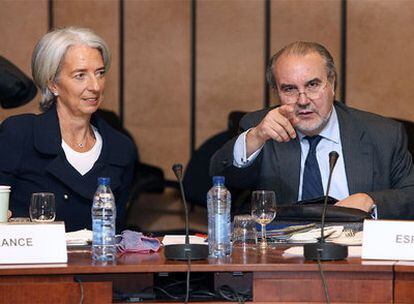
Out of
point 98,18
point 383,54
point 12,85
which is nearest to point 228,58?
point 98,18

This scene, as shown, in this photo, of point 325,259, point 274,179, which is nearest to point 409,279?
point 325,259

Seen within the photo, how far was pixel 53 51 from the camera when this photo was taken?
4477 mm

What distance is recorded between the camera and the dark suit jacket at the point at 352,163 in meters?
4.34

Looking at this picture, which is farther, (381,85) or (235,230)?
(381,85)

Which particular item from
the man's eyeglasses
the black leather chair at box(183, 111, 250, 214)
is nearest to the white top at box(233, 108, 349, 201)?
the man's eyeglasses

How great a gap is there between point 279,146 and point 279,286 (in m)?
1.36

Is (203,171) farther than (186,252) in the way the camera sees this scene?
Yes

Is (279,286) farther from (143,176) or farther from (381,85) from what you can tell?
(381,85)

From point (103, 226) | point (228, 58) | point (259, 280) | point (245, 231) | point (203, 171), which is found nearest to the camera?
point (259, 280)

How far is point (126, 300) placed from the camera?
10.3 feet

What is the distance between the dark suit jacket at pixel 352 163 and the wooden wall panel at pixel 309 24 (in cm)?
190

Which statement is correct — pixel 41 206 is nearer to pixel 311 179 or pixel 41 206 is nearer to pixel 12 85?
pixel 311 179

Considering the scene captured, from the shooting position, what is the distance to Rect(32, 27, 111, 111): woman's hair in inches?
176

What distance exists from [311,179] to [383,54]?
2.14m
